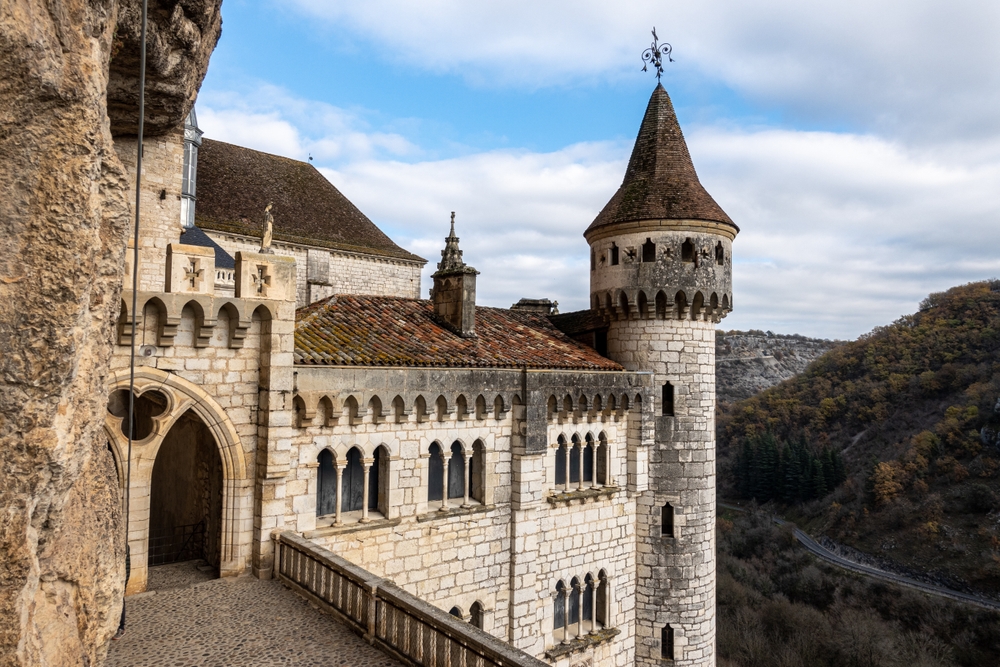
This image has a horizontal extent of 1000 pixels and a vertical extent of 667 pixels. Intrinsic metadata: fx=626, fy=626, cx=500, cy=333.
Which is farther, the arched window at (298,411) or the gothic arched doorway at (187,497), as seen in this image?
the gothic arched doorway at (187,497)

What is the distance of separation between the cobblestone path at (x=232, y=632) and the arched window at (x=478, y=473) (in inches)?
203

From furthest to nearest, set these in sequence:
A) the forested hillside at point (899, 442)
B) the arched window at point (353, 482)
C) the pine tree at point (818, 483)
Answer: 1. the pine tree at point (818, 483)
2. the forested hillside at point (899, 442)
3. the arched window at point (353, 482)

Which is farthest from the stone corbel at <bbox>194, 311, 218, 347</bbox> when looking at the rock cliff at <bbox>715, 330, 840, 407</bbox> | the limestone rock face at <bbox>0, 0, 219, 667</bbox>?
the rock cliff at <bbox>715, 330, 840, 407</bbox>

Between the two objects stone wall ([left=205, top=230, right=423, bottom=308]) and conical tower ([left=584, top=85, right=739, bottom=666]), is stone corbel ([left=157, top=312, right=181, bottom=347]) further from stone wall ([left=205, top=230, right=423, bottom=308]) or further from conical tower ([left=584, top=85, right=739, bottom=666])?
stone wall ([left=205, top=230, right=423, bottom=308])

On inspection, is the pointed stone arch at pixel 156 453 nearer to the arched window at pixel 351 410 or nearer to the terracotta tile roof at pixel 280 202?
the arched window at pixel 351 410

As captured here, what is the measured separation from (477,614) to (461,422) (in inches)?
169

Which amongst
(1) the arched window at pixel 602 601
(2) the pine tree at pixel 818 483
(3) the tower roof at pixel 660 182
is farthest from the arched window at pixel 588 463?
(2) the pine tree at pixel 818 483

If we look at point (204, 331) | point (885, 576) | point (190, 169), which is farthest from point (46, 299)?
point (885, 576)

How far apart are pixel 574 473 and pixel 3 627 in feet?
45.4

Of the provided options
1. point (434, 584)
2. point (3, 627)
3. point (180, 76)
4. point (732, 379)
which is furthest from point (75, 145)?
point (732, 379)

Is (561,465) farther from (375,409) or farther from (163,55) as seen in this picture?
(163,55)

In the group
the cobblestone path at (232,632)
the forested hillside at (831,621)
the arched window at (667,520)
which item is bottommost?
the forested hillside at (831,621)

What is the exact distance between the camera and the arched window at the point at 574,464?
16031 millimetres

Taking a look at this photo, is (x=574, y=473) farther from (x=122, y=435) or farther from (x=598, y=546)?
(x=122, y=435)
